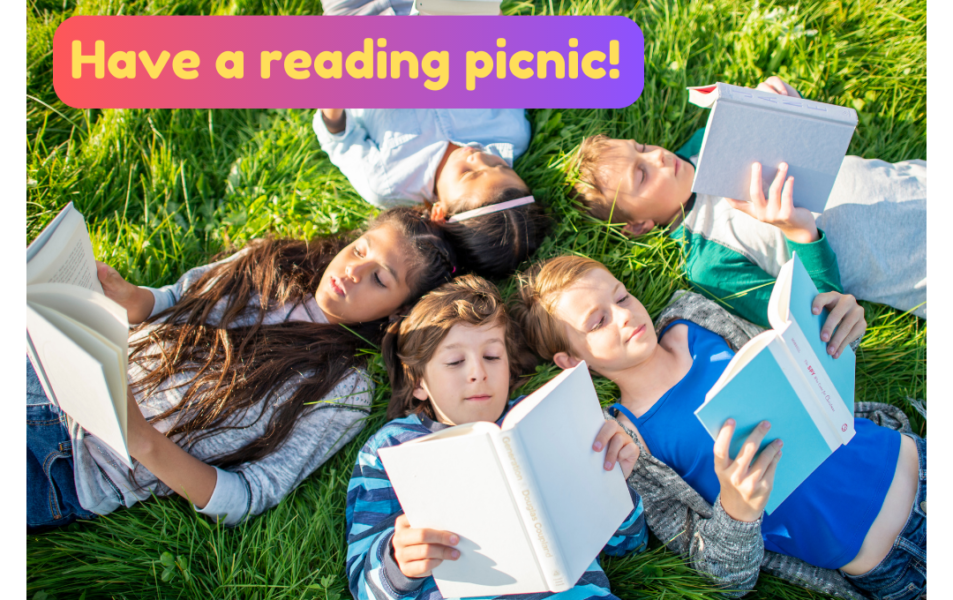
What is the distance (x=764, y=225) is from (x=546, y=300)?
3.27 ft

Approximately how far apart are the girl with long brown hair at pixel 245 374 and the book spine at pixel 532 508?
103cm

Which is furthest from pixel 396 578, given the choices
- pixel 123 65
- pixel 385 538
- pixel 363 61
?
pixel 123 65

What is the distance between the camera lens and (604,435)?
1605mm

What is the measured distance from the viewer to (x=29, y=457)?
1.95 metres

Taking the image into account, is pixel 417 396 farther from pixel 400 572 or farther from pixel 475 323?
pixel 400 572

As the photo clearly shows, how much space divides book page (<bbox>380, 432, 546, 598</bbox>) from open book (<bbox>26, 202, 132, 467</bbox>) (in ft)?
2.29

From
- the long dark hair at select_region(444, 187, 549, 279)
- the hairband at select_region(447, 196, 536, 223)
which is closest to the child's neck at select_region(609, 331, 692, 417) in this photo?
the long dark hair at select_region(444, 187, 549, 279)

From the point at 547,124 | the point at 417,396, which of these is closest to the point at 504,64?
the point at 547,124

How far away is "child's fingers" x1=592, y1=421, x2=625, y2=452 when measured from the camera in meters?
1.58

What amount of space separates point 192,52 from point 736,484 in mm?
2261

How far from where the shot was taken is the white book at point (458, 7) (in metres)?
2.11

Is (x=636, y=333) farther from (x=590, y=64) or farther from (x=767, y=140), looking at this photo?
(x=590, y=64)

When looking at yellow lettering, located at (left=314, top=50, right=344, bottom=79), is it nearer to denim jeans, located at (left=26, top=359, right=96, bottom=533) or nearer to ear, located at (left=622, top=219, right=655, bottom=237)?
ear, located at (left=622, top=219, right=655, bottom=237)
